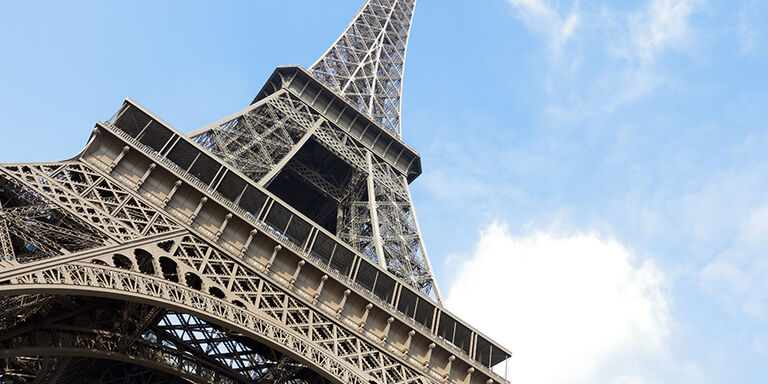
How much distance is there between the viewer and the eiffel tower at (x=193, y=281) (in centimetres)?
1368

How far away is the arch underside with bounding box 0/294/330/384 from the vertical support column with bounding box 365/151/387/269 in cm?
591

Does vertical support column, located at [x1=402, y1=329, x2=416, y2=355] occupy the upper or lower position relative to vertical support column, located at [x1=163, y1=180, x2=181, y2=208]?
lower

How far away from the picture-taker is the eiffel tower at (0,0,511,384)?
44.9 ft

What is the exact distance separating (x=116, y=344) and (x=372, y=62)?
2861cm

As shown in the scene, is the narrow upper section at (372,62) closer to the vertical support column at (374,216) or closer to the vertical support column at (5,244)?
the vertical support column at (374,216)

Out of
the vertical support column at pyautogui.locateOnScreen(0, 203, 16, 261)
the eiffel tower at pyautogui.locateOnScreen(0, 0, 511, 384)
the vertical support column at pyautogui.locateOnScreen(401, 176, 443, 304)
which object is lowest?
the vertical support column at pyautogui.locateOnScreen(0, 203, 16, 261)

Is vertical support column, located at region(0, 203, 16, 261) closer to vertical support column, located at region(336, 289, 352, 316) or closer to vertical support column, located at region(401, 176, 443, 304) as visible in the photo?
vertical support column, located at region(336, 289, 352, 316)

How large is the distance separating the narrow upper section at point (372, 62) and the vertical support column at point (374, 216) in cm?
467

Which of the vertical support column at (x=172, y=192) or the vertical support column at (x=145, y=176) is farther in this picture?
the vertical support column at (x=172, y=192)

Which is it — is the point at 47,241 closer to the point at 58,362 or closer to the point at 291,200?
the point at 58,362

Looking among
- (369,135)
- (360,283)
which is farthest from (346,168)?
(360,283)

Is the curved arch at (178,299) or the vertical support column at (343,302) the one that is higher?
the vertical support column at (343,302)

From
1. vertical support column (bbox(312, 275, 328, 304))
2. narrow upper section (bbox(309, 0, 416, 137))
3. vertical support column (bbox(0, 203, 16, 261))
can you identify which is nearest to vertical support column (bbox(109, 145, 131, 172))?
vertical support column (bbox(0, 203, 16, 261))

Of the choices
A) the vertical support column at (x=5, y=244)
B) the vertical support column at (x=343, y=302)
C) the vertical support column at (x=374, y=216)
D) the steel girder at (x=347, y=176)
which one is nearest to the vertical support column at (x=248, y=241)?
the vertical support column at (x=343, y=302)
